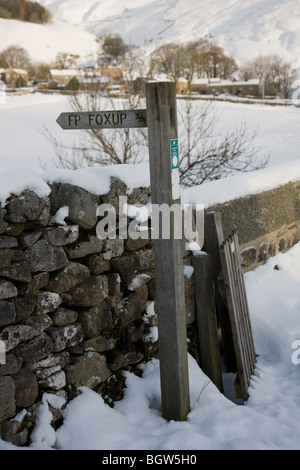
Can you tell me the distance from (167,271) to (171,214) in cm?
34

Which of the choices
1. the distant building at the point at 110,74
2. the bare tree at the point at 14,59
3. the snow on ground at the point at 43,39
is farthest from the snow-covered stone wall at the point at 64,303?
the snow on ground at the point at 43,39

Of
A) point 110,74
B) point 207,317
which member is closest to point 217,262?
point 207,317

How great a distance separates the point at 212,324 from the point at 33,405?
152 cm

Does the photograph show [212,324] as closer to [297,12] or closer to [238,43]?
[238,43]

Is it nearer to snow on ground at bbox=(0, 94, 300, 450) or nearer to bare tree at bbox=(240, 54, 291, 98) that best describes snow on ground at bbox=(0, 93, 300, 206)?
snow on ground at bbox=(0, 94, 300, 450)

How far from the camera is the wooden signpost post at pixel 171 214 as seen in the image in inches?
122

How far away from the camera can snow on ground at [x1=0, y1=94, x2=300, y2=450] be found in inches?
123

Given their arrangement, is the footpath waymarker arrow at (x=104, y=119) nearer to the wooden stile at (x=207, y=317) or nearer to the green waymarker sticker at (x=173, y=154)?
the green waymarker sticker at (x=173, y=154)

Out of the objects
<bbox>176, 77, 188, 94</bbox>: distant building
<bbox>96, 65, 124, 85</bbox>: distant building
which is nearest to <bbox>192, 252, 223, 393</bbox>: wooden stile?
<bbox>176, 77, 188, 94</bbox>: distant building

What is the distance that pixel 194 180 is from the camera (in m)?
11.2

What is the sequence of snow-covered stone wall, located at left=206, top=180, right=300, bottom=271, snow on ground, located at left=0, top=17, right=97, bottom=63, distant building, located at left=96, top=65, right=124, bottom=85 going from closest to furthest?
snow-covered stone wall, located at left=206, top=180, right=300, bottom=271 < distant building, located at left=96, top=65, right=124, bottom=85 < snow on ground, located at left=0, top=17, right=97, bottom=63
